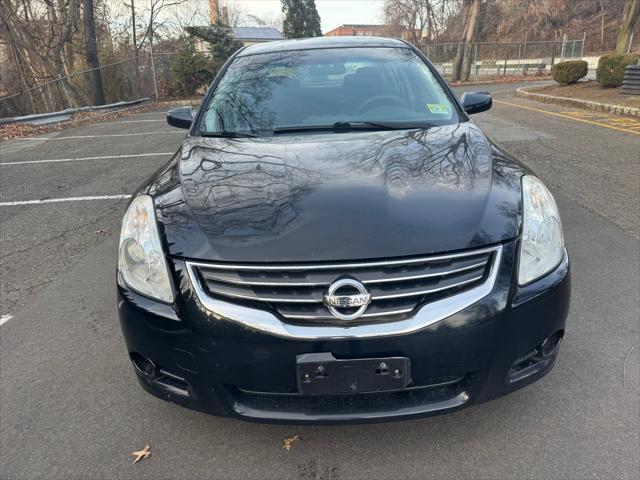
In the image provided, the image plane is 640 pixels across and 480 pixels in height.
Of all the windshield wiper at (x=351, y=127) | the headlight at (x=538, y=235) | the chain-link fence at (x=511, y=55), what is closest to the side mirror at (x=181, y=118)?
the windshield wiper at (x=351, y=127)

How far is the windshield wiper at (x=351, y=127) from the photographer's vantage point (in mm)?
2600

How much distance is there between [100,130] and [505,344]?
12.2 m

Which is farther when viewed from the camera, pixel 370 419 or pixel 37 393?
pixel 37 393

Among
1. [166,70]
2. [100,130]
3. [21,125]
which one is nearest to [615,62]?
[100,130]

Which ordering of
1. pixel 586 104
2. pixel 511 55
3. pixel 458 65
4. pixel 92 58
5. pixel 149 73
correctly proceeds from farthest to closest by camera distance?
pixel 511 55 → pixel 458 65 → pixel 149 73 → pixel 92 58 → pixel 586 104

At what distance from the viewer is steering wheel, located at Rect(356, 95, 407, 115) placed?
2846 mm

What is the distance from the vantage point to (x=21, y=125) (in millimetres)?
12156

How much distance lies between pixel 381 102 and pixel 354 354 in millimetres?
1818

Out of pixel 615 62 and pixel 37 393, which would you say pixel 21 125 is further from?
pixel 615 62

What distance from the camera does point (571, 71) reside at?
1501cm

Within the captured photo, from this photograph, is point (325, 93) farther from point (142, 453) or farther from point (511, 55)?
point (511, 55)

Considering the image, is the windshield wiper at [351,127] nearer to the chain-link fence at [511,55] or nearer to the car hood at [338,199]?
the car hood at [338,199]

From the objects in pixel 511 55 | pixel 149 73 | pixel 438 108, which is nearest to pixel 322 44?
pixel 438 108

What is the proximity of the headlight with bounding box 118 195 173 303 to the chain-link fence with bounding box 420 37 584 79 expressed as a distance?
30.6 meters
